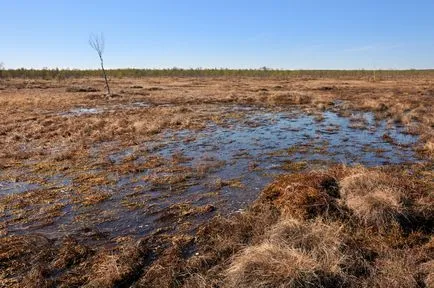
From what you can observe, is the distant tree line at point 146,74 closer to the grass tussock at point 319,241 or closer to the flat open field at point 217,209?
the flat open field at point 217,209

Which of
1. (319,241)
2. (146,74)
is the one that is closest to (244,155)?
(319,241)

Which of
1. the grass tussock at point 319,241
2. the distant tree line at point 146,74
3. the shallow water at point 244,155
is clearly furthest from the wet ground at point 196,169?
the distant tree line at point 146,74

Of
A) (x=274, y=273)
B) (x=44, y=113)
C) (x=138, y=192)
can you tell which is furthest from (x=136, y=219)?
(x=44, y=113)

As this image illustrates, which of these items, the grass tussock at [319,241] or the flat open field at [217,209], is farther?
the flat open field at [217,209]

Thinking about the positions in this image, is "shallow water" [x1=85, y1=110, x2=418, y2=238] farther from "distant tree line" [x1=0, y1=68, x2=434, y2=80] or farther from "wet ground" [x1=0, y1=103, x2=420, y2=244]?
"distant tree line" [x1=0, y1=68, x2=434, y2=80]

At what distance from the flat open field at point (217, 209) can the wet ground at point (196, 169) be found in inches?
1.8

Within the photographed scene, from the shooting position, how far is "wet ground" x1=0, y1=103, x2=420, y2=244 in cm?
789

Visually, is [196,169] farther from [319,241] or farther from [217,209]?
[319,241]

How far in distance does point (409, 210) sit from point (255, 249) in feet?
10.9

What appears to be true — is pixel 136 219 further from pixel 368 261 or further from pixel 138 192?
pixel 368 261

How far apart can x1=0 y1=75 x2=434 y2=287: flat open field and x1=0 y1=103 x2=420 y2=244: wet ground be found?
0.15 ft

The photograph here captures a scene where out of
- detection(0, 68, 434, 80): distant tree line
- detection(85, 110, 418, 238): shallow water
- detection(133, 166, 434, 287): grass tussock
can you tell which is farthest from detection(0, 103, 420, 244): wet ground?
detection(0, 68, 434, 80): distant tree line

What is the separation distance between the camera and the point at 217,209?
27.1 ft

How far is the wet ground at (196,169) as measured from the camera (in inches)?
311
